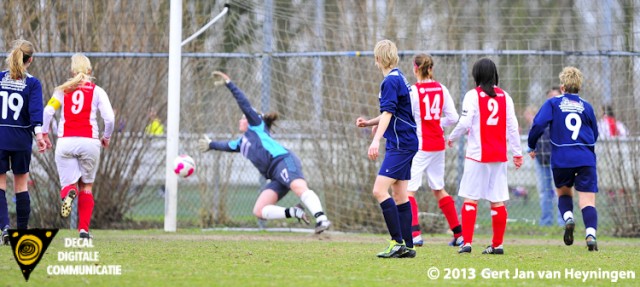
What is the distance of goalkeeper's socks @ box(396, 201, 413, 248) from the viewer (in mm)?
7914

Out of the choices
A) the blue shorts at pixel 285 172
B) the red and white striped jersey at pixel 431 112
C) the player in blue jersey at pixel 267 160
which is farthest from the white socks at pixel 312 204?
the red and white striped jersey at pixel 431 112

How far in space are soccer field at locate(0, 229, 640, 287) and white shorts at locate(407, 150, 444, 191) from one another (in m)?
0.68

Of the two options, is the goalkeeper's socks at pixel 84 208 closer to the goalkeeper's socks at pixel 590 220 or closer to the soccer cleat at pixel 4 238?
the soccer cleat at pixel 4 238

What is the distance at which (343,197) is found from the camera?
11.9 m

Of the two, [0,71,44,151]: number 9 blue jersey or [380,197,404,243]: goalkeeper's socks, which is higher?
[0,71,44,151]: number 9 blue jersey

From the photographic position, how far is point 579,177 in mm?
8891

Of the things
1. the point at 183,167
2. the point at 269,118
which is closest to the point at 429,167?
the point at 269,118

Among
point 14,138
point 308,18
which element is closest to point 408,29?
point 308,18

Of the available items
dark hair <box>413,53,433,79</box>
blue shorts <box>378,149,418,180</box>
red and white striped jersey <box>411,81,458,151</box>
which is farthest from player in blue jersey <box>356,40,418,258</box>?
red and white striped jersey <box>411,81,458,151</box>

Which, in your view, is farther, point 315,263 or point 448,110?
point 448,110

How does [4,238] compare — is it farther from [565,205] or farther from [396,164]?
[565,205]

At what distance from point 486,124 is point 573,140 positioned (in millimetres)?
1088

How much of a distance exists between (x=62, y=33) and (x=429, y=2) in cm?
513

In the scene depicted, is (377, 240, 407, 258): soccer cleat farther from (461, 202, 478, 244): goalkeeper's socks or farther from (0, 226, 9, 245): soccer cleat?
(0, 226, 9, 245): soccer cleat
